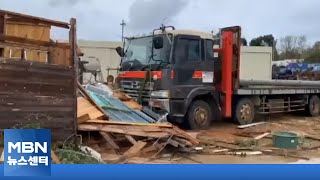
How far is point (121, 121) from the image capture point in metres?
9.84

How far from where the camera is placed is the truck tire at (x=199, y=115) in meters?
12.5

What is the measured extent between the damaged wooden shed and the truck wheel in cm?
668

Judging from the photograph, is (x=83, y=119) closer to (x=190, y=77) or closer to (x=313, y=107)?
(x=190, y=77)

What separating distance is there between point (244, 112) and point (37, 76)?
778 cm

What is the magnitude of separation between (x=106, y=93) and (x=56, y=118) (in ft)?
10.3

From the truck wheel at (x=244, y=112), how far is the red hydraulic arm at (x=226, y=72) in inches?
28.5

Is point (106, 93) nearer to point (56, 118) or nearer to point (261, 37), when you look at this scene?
point (56, 118)

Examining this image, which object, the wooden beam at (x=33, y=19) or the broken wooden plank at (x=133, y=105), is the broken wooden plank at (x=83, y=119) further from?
the broken wooden plank at (x=133, y=105)

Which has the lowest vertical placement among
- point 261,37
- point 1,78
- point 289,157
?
point 289,157

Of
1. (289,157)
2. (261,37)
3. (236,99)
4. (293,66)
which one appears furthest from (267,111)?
(261,37)

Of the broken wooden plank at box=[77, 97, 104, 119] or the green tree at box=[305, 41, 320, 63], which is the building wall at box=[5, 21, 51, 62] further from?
the green tree at box=[305, 41, 320, 63]

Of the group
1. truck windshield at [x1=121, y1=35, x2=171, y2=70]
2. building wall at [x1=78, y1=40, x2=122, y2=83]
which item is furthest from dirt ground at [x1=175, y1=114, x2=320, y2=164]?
building wall at [x1=78, y1=40, x2=122, y2=83]

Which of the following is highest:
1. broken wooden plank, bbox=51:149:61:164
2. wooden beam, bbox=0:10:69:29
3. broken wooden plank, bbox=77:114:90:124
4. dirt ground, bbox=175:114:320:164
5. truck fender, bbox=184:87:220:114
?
wooden beam, bbox=0:10:69:29

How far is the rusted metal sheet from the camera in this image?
8.02m
